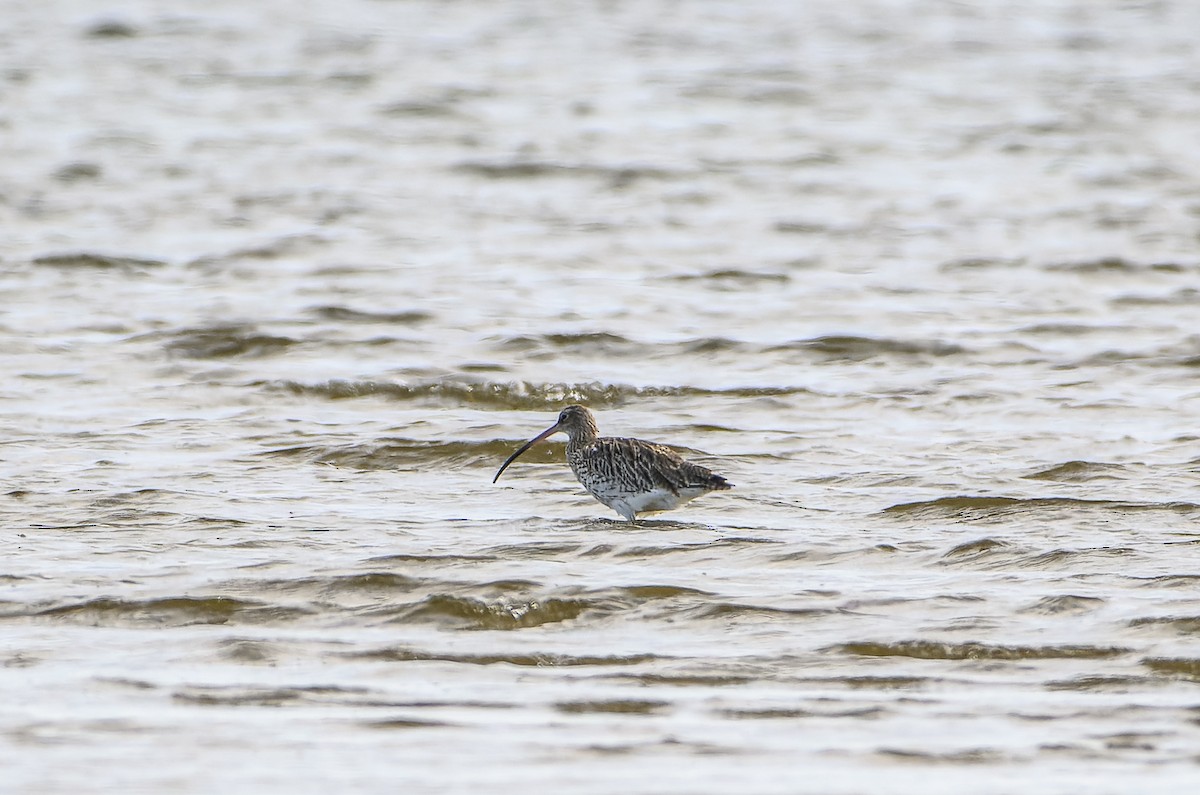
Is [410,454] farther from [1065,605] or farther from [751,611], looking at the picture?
[1065,605]

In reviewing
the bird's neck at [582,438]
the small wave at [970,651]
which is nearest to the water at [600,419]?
the small wave at [970,651]

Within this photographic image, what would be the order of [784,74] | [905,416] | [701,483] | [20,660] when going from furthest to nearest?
[784,74], [905,416], [701,483], [20,660]

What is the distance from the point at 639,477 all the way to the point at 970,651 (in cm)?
254

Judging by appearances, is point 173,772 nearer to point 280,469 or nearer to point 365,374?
point 280,469

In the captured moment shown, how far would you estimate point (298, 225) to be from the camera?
17875mm

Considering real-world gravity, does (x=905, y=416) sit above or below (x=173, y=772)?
below

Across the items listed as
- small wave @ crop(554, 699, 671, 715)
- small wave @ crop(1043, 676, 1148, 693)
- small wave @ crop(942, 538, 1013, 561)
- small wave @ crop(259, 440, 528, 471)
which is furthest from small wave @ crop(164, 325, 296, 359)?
small wave @ crop(1043, 676, 1148, 693)

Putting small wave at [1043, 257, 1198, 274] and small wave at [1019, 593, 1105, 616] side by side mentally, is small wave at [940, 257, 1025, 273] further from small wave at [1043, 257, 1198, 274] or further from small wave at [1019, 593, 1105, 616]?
small wave at [1019, 593, 1105, 616]

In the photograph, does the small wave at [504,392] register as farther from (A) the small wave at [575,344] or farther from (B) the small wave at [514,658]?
(B) the small wave at [514,658]

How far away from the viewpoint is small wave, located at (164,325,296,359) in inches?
518

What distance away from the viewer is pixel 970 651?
22.8 ft

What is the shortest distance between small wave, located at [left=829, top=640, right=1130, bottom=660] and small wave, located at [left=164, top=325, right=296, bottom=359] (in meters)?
7.06

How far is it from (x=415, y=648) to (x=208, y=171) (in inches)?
554

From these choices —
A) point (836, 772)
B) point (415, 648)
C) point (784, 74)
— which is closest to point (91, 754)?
point (415, 648)
